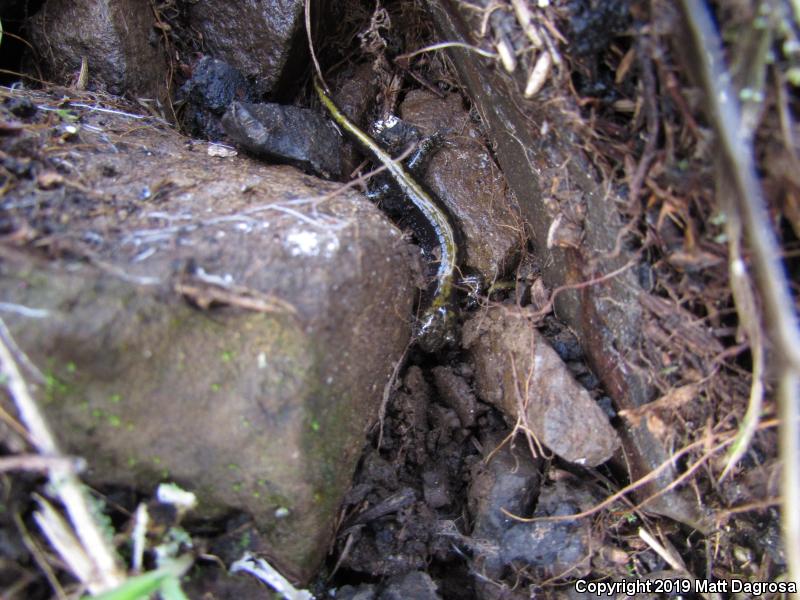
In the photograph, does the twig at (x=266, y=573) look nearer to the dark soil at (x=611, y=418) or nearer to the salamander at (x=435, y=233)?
the dark soil at (x=611, y=418)

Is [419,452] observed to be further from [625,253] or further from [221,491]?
[625,253]

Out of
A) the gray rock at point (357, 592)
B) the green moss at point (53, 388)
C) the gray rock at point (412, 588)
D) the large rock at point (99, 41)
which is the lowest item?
the gray rock at point (357, 592)

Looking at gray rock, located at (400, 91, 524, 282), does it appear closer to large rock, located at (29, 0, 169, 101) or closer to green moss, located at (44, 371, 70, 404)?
large rock, located at (29, 0, 169, 101)

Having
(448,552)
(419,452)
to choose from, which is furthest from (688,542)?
(419,452)

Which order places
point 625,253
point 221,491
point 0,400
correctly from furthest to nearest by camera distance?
point 625,253 → point 221,491 → point 0,400

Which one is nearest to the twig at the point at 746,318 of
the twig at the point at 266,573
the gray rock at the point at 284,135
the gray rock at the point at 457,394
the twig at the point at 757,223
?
the twig at the point at 757,223

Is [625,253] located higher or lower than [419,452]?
higher

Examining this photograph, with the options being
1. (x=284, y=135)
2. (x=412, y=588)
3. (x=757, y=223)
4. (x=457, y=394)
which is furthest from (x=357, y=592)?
(x=284, y=135)
